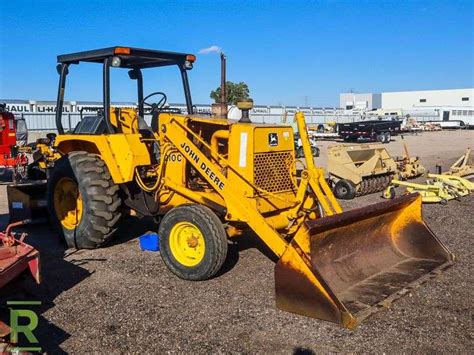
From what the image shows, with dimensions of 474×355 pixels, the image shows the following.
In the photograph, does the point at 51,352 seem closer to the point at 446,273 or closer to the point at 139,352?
the point at 139,352

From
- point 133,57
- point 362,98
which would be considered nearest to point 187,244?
point 133,57

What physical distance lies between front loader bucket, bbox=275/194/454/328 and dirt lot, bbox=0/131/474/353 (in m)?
0.15

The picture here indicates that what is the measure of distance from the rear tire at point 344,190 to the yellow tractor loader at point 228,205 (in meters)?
4.69

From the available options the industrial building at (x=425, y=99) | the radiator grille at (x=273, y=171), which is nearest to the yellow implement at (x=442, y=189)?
the radiator grille at (x=273, y=171)

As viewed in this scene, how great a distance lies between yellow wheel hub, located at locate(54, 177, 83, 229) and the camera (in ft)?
22.0

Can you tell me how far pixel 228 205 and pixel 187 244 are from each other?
62 centimetres

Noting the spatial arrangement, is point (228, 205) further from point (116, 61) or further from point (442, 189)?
point (442, 189)

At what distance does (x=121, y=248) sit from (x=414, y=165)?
10071 mm

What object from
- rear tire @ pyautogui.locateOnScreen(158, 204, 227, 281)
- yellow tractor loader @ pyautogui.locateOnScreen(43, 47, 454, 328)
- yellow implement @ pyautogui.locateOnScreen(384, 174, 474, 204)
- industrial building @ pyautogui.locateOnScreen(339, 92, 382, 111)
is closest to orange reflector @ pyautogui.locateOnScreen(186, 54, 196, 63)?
yellow tractor loader @ pyautogui.locateOnScreen(43, 47, 454, 328)

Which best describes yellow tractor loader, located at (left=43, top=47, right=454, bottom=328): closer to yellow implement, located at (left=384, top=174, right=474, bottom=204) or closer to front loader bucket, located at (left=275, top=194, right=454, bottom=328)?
front loader bucket, located at (left=275, top=194, right=454, bottom=328)

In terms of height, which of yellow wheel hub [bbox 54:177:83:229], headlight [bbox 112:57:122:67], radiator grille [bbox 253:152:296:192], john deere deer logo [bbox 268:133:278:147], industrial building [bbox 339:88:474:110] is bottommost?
yellow wheel hub [bbox 54:177:83:229]

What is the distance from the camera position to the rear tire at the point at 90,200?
5996 mm

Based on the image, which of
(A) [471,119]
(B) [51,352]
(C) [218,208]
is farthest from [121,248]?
(A) [471,119]

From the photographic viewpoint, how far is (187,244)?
5.35 m
